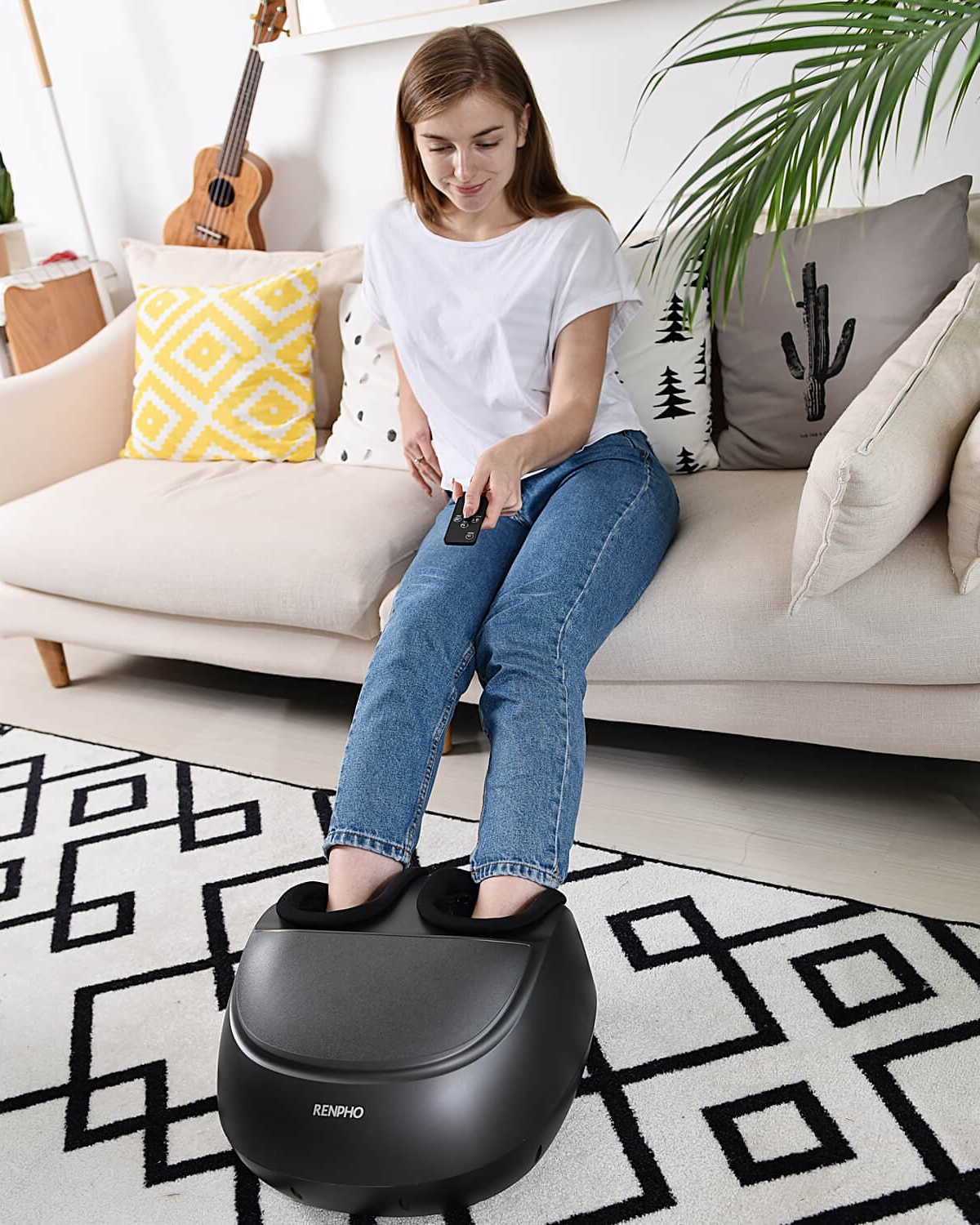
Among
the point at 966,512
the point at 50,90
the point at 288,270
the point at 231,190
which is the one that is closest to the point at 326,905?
the point at 966,512

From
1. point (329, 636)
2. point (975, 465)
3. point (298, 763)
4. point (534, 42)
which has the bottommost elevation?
point (298, 763)

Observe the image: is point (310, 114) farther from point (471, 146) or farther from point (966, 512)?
point (966, 512)

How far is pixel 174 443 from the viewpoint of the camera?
2258 millimetres

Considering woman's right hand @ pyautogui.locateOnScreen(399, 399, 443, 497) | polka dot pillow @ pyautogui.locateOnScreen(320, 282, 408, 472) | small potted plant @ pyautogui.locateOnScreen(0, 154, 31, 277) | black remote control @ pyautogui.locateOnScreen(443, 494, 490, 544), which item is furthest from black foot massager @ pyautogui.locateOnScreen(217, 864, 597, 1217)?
small potted plant @ pyautogui.locateOnScreen(0, 154, 31, 277)

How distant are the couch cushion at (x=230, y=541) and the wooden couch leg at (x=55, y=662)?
0.18 m

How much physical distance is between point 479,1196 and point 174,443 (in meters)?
1.68

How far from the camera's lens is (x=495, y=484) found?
1310 mm

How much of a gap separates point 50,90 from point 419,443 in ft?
5.36

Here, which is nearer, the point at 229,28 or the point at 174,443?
the point at 174,443

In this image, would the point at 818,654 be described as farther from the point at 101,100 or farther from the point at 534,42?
the point at 101,100

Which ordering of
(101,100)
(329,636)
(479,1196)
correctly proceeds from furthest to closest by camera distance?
(101,100) → (329,636) → (479,1196)

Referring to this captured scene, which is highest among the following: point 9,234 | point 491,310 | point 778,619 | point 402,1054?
point 9,234

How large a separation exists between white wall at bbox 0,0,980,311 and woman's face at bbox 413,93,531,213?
610 millimetres

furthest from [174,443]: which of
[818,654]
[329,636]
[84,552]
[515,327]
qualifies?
[818,654]
